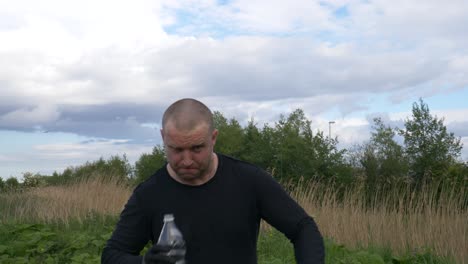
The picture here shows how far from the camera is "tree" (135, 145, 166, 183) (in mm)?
39281

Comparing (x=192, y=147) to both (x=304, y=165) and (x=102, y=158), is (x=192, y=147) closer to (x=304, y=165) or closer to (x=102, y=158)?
(x=304, y=165)

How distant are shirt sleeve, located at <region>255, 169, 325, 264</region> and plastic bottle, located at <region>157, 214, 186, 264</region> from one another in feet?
1.75

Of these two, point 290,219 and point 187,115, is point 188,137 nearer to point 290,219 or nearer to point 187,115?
point 187,115

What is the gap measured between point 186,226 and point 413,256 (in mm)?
7170

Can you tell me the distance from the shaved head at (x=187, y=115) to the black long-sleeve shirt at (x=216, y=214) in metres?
0.40

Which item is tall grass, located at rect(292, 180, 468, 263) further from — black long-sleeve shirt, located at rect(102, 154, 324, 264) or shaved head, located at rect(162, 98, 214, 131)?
shaved head, located at rect(162, 98, 214, 131)

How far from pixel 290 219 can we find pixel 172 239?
670 mm

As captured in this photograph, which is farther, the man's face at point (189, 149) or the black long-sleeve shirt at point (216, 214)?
the black long-sleeve shirt at point (216, 214)

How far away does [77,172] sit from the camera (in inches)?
1556

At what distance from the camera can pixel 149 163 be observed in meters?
40.0

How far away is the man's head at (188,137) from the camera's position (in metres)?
3.14

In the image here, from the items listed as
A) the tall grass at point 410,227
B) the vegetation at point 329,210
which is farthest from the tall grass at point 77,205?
the tall grass at point 410,227

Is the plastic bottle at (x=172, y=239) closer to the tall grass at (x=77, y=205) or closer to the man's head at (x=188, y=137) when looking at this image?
→ the man's head at (x=188, y=137)

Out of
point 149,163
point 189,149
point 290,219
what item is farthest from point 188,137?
point 149,163
